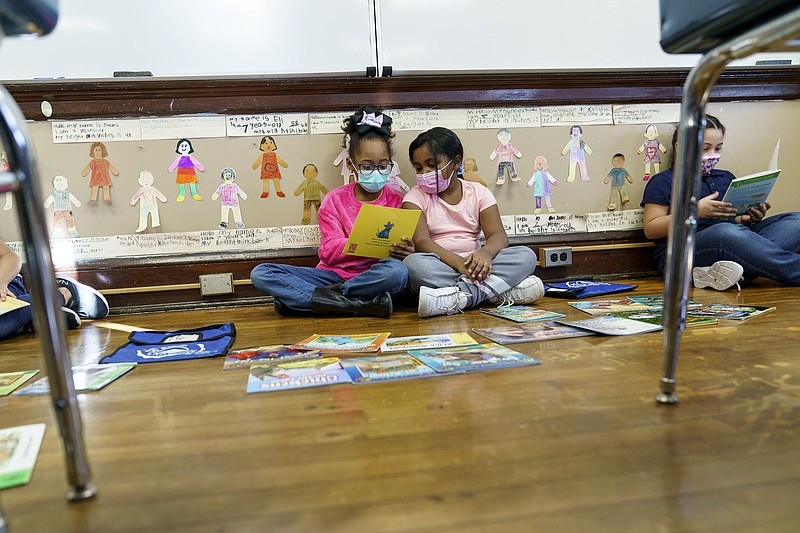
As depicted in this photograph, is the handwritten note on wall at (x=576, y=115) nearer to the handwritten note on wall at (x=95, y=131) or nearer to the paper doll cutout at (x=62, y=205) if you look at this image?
the handwritten note on wall at (x=95, y=131)

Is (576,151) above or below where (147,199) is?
above

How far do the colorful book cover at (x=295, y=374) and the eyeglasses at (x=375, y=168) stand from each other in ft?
3.08

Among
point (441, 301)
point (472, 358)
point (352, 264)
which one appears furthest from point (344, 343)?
point (352, 264)

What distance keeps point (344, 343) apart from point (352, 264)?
700 millimetres

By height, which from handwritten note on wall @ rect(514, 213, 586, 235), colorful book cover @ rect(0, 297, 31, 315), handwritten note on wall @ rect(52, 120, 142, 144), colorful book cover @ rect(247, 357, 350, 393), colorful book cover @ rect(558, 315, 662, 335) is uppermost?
handwritten note on wall @ rect(52, 120, 142, 144)

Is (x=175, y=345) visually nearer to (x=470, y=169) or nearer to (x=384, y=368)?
(x=384, y=368)

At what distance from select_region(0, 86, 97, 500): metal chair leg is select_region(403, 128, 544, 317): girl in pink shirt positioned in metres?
1.12

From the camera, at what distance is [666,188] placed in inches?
81.7

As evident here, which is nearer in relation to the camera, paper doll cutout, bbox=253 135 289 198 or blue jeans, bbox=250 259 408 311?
blue jeans, bbox=250 259 408 311

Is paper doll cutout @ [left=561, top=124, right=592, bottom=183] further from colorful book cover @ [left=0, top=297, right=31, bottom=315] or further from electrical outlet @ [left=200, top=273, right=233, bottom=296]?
colorful book cover @ [left=0, top=297, right=31, bottom=315]

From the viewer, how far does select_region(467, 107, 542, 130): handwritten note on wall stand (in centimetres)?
209

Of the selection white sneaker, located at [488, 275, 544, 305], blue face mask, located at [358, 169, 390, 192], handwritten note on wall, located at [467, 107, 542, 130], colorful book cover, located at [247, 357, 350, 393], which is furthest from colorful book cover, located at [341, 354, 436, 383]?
handwritten note on wall, located at [467, 107, 542, 130]

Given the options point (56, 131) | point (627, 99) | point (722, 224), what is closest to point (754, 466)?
point (722, 224)

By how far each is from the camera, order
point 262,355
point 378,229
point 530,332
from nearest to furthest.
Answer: point 262,355
point 530,332
point 378,229
